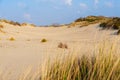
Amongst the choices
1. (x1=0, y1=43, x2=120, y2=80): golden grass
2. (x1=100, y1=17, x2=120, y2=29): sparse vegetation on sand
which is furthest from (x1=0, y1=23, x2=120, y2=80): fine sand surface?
(x1=100, y1=17, x2=120, y2=29): sparse vegetation on sand

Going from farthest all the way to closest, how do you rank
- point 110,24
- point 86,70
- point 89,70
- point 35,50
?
point 110,24 < point 35,50 < point 86,70 < point 89,70

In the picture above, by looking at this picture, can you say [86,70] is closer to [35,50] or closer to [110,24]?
[35,50]

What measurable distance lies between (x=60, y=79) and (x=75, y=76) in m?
0.36

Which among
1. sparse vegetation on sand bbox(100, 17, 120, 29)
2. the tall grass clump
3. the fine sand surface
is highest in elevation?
the tall grass clump

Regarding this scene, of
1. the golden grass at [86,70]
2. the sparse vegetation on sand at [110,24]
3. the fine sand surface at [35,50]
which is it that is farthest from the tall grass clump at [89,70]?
the sparse vegetation on sand at [110,24]

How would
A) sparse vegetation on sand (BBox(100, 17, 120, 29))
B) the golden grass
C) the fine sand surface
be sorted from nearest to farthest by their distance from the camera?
the golden grass
the fine sand surface
sparse vegetation on sand (BBox(100, 17, 120, 29))

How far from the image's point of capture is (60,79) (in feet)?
17.3

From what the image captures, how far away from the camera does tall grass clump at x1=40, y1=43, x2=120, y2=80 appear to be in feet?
17.3

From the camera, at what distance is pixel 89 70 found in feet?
18.2

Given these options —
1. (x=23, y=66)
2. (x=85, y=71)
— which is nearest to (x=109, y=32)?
(x=23, y=66)

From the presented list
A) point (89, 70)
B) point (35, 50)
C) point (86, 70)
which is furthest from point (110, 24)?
point (89, 70)

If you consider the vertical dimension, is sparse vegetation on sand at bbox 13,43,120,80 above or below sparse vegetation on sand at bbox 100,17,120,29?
above

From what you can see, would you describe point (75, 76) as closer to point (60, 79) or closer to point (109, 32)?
point (60, 79)

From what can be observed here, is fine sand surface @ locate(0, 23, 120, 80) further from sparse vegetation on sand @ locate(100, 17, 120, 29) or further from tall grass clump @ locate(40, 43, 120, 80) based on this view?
sparse vegetation on sand @ locate(100, 17, 120, 29)
